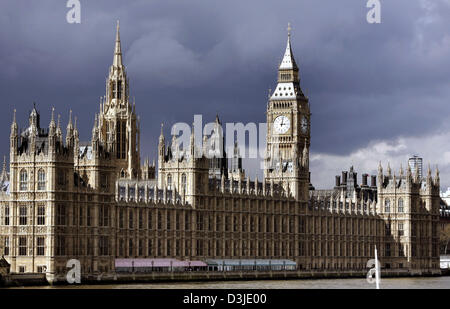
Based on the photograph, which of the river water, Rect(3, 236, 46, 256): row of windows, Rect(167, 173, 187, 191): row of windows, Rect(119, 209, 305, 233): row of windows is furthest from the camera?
Rect(167, 173, 187, 191): row of windows

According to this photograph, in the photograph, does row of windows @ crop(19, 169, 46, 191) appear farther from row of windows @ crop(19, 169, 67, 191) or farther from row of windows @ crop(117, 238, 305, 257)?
row of windows @ crop(117, 238, 305, 257)

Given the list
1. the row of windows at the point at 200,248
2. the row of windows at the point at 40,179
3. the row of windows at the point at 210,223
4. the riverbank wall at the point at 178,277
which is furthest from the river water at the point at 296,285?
the row of windows at the point at 40,179

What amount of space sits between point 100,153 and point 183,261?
23357 millimetres

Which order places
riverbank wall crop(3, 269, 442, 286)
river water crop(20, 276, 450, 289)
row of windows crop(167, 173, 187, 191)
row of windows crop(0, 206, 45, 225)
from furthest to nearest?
row of windows crop(167, 173, 187, 191) < row of windows crop(0, 206, 45, 225) < river water crop(20, 276, 450, 289) < riverbank wall crop(3, 269, 442, 286)

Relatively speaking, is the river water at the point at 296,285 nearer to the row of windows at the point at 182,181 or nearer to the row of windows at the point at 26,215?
the row of windows at the point at 26,215

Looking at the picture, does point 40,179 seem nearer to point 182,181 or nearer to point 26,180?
point 26,180

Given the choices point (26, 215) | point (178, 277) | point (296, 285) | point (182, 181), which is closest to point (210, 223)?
point (182, 181)

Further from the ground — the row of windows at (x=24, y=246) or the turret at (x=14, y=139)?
the turret at (x=14, y=139)

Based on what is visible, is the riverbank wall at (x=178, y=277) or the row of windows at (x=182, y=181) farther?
the row of windows at (x=182, y=181)

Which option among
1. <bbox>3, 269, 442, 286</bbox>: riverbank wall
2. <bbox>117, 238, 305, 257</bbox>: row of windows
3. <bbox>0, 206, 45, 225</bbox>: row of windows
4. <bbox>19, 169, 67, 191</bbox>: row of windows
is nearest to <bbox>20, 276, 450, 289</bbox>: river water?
<bbox>3, 269, 442, 286</bbox>: riverbank wall

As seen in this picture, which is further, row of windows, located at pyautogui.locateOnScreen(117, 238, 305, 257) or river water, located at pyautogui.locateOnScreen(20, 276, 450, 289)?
row of windows, located at pyautogui.locateOnScreen(117, 238, 305, 257)

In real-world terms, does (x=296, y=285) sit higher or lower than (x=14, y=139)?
lower
